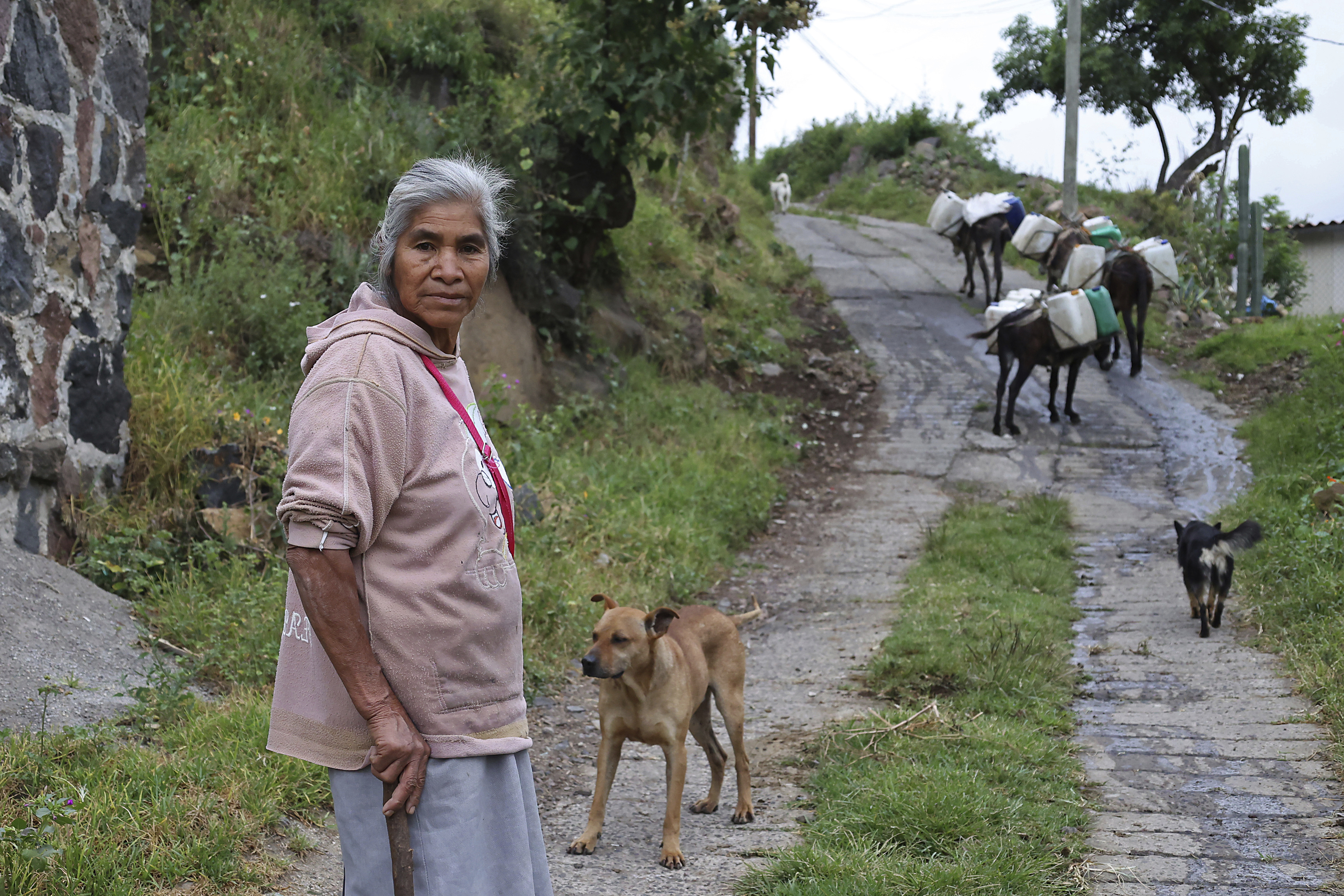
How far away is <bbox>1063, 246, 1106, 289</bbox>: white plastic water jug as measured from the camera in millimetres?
12844

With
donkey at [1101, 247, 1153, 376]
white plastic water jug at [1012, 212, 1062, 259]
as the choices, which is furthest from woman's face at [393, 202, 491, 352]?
white plastic water jug at [1012, 212, 1062, 259]

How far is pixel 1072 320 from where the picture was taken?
37.4ft

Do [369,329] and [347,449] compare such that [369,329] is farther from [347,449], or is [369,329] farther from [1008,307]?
[1008,307]

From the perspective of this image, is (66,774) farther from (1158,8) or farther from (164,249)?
(1158,8)

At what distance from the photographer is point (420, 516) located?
6.67 ft

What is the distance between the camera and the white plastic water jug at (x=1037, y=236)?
14.2 metres

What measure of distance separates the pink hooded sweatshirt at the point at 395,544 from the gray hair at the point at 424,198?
162 millimetres

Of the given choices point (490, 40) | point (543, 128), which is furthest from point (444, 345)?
point (490, 40)

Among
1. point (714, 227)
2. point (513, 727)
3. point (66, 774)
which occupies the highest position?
point (714, 227)

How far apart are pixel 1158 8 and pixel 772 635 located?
2406 centimetres

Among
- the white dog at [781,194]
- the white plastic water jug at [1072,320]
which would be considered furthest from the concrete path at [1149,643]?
the white dog at [781,194]

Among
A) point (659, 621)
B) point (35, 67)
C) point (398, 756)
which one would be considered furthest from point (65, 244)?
point (398, 756)

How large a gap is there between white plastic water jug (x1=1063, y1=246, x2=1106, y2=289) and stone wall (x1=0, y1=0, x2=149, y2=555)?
10.2m

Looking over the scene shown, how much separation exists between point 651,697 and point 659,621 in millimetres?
307
